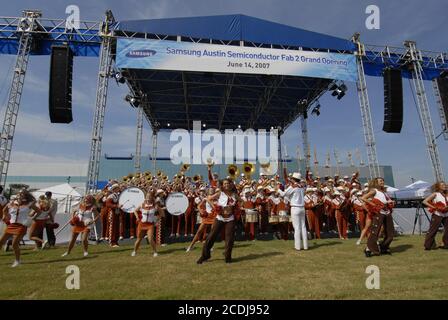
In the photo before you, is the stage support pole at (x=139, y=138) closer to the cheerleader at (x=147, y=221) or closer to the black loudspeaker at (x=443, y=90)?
the cheerleader at (x=147, y=221)

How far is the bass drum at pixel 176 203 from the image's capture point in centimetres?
974

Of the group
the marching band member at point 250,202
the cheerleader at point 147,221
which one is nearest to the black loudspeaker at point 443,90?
the marching band member at point 250,202

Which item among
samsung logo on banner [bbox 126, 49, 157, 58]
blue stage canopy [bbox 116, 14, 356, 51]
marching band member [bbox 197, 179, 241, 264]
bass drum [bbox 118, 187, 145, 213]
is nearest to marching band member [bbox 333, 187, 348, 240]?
marching band member [bbox 197, 179, 241, 264]

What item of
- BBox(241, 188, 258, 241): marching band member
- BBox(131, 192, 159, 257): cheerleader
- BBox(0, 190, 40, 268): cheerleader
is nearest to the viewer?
BBox(0, 190, 40, 268): cheerleader

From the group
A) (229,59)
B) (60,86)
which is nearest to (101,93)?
(60,86)

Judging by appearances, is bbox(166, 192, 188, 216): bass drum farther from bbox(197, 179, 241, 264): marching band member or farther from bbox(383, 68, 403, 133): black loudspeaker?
bbox(383, 68, 403, 133): black loudspeaker

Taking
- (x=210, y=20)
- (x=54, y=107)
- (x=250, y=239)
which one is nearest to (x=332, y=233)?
(x=250, y=239)

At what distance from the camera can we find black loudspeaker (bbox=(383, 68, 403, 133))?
596 inches

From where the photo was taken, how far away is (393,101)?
49.9 ft

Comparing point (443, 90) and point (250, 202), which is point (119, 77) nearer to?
point (250, 202)

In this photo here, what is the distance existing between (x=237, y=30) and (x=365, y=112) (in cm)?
752

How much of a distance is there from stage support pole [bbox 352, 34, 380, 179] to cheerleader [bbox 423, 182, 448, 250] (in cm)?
629

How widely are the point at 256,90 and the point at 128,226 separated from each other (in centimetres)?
1304
